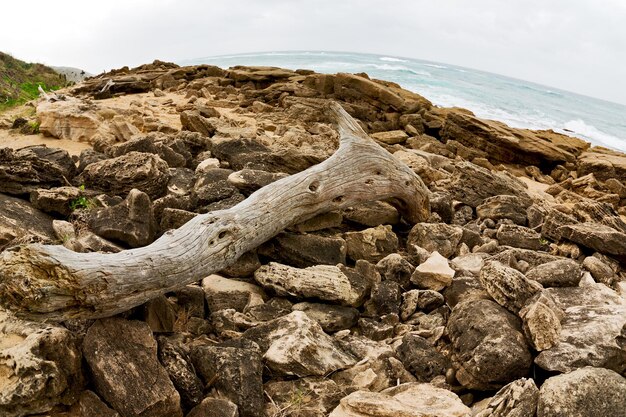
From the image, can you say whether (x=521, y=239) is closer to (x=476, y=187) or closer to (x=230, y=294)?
(x=476, y=187)

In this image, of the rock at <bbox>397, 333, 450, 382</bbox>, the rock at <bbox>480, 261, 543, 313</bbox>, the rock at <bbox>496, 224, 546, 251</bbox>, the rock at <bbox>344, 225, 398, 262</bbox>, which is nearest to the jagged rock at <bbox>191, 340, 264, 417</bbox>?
the rock at <bbox>397, 333, 450, 382</bbox>

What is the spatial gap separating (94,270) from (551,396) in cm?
257

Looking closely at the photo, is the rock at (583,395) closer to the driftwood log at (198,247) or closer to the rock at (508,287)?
the rock at (508,287)

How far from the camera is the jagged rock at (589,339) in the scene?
3.03 m

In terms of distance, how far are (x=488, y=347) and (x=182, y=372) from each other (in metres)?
1.87

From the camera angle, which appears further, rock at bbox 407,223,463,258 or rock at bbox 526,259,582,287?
rock at bbox 407,223,463,258

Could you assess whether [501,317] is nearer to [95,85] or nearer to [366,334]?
[366,334]

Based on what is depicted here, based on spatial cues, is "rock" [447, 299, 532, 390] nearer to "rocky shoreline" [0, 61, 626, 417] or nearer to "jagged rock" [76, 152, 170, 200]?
"rocky shoreline" [0, 61, 626, 417]

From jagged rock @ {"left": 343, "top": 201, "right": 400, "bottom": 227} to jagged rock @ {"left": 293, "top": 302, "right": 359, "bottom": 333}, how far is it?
1.52 m

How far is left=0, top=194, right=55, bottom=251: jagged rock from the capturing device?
4.10 metres

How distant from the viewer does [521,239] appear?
18.0 ft

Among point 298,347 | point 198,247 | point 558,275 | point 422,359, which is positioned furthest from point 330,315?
point 558,275

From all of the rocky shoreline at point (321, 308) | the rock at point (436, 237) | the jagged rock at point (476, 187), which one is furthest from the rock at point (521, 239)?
the jagged rock at point (476, 187)

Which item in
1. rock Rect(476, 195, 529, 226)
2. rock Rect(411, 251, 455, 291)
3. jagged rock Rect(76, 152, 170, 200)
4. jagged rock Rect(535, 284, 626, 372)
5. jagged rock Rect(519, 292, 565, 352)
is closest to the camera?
jagged rock Rect(535, 284, 626, 372)
